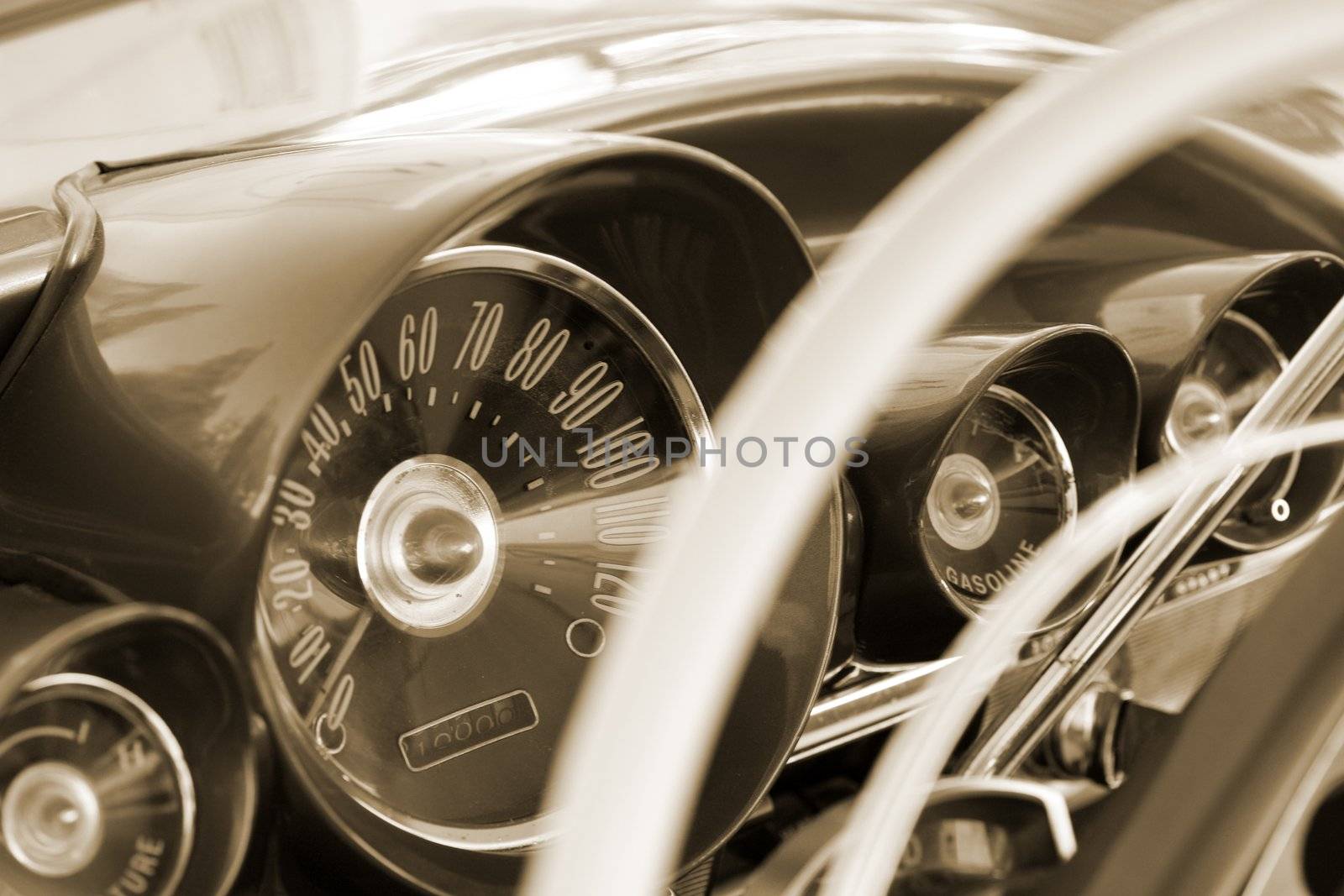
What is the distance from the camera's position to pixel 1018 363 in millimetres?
1298

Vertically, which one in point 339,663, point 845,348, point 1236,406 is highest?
point 1236,406

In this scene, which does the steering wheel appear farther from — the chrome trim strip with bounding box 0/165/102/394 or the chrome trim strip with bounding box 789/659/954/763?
the chrome trim strip with bounding box 789/659/954/763

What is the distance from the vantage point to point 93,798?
2.77ft

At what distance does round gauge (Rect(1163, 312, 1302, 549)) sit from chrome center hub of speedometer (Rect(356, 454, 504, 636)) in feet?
2.76

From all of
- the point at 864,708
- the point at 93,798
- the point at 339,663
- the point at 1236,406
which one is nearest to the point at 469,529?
the point at 339,663

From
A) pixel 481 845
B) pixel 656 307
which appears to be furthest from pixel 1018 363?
pixel 481 845

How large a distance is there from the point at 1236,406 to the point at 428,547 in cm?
112

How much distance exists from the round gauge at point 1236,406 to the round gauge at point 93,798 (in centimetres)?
113

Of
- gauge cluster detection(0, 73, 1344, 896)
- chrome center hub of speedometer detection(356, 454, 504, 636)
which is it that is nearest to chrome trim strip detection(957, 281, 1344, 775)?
gauge cluster detection(0, 73, 1344, 896)

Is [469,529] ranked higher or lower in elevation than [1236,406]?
lower

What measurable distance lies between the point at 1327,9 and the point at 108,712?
78 cm

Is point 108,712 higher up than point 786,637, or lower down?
lower down

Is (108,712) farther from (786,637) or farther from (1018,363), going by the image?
(1018,363)

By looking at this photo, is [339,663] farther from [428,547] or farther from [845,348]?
[845,348]
